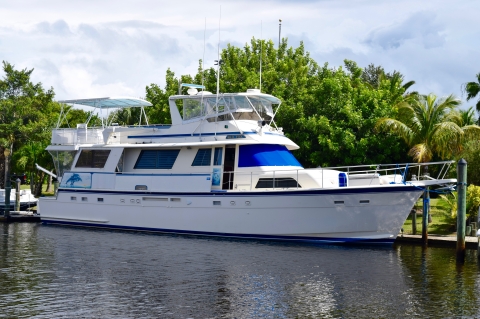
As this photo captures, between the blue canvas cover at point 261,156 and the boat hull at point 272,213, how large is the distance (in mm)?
1559

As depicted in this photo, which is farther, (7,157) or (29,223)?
(7,157)

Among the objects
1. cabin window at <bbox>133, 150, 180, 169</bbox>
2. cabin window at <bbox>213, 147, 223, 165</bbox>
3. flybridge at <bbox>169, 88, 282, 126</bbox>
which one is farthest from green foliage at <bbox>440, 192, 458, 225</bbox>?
cabin window at <bbox>133, 150, 180, 169</bbox>

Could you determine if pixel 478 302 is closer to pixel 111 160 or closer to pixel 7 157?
pixel 111 160

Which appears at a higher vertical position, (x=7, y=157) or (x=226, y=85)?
(x=226, y=85)

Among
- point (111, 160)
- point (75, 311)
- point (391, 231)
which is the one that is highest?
point (111, 160)

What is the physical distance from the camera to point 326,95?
34.3 m

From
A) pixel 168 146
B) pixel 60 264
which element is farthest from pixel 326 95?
pixel 60 264

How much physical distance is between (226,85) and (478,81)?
1541cm

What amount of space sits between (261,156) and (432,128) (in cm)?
897

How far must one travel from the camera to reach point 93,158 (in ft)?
98.1

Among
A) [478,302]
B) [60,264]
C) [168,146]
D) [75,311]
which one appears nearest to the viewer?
[75,311]

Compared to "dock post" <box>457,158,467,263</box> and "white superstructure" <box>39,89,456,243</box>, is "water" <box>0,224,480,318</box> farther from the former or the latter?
"white superstructure" <box>39,89,456,243</box>

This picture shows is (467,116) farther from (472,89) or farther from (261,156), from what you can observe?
(261,156)

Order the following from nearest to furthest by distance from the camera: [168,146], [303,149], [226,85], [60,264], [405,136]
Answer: [60,264], [168,146], [405,136], [303,149], [226,85]
